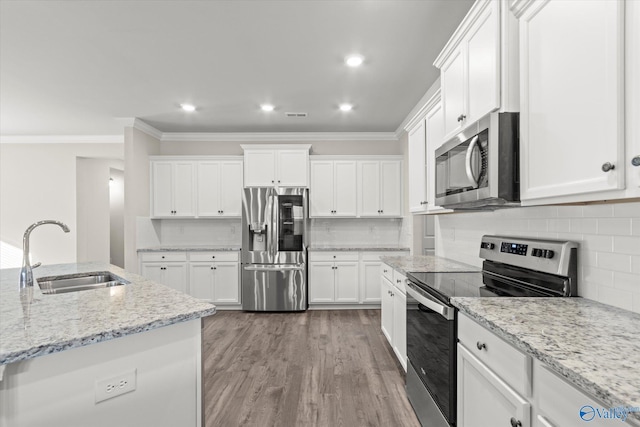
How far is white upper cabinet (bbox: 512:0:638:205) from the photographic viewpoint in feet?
3.31

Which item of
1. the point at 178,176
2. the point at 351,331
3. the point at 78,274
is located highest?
the point at 178,176

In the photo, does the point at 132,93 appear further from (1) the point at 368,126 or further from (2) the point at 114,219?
(2) the point at 114,219

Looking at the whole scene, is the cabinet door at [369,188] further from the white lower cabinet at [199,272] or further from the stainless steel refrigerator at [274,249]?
the white lower cabinet at [199,272]

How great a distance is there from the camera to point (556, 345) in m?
0.94

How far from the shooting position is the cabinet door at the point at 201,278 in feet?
15.2

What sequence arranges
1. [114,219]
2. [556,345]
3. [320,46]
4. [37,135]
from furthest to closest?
[114,219], [37,135], [320,46], [556,345]

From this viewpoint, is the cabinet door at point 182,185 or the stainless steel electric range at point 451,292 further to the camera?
the cabinet door at point 182,185

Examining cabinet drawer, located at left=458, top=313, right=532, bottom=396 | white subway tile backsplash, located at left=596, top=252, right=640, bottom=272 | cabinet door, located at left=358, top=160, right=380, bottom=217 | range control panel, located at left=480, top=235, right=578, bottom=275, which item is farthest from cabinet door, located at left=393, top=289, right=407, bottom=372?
cabinet door, located at left=358, top=160, right=380, bottom=217

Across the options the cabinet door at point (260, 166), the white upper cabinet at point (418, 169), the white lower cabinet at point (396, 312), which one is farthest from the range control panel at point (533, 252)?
the cabinet door at point (260, 166)

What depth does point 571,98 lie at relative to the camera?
3.87 ft

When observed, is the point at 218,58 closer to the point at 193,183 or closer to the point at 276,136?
the point at 276,136

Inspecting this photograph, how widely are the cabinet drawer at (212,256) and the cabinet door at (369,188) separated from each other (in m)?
1.97

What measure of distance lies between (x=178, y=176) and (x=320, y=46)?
10.6 ft

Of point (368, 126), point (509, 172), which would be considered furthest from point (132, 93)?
point (509, 172)
